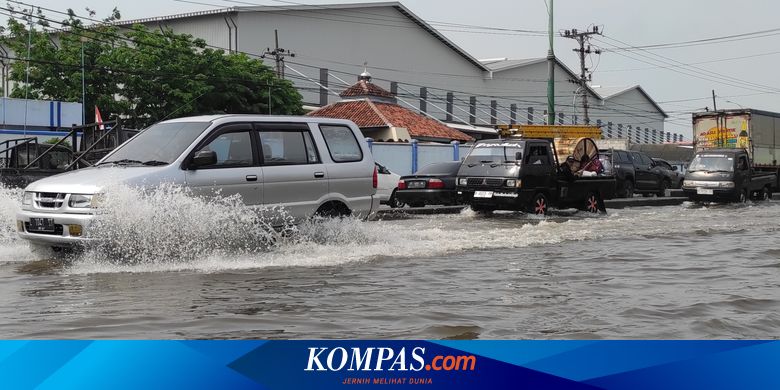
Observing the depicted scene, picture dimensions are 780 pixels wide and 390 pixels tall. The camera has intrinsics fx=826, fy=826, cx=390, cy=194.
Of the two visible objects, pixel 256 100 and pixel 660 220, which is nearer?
pixel 660 220

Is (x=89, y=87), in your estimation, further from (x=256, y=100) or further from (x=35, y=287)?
(x=35, y=287)

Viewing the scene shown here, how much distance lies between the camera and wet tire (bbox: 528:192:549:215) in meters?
17.8

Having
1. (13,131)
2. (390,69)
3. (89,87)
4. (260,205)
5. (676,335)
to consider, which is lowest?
(676,335)

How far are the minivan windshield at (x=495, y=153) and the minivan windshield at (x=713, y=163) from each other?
35.2 feet

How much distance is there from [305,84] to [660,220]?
3348 centimetres

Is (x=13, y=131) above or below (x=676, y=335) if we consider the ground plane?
above

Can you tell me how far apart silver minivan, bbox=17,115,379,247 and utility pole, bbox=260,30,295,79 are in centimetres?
3399

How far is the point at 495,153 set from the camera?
18.4 m

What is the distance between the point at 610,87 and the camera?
282 ft

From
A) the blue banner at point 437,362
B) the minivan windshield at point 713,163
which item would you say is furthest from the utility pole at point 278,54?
the blue banner at point 437,362

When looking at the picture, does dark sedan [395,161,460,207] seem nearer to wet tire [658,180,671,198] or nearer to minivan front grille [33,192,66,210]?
wet tire [658,180,671,198]

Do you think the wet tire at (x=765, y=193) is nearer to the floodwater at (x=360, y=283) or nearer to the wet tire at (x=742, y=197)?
the wet tire at (x=742, y=197)

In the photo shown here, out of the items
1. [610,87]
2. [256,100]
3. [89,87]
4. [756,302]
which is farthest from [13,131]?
[610,87]

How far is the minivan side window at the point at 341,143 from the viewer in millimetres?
10699
